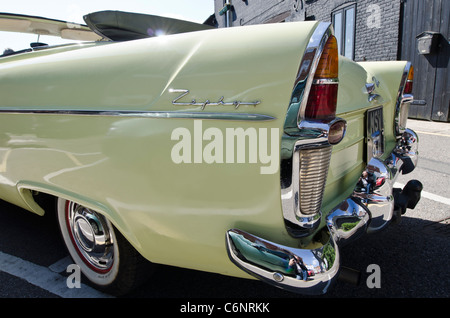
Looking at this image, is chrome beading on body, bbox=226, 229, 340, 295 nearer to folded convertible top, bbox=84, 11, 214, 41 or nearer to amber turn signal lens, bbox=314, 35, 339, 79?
amber turn signal lens, bbox=314, 35, 339, 79

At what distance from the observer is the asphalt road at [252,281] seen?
203 centimetres

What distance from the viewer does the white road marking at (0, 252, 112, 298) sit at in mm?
2070

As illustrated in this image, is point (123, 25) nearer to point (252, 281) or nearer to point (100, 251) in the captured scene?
point (100, 251)

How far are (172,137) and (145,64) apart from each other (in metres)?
0.36

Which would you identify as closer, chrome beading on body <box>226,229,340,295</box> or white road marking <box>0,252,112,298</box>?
chrome beading on body <box>226,229,340,295</box>

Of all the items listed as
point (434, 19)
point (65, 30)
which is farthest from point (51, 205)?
point (434, 19)

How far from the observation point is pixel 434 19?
7465 millimetres

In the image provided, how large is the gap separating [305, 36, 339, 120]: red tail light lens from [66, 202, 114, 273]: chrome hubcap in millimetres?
1175

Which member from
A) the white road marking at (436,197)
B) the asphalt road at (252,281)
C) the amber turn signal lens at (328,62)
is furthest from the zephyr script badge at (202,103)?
the white road marking at (436,197)

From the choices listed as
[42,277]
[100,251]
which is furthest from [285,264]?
[42,277]

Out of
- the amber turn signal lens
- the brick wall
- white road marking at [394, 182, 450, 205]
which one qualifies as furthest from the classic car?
the brick wall

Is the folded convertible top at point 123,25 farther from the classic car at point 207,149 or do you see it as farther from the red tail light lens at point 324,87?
the red tail light lens at point 324,87

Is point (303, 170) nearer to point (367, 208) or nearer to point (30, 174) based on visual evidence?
point (367, 208)

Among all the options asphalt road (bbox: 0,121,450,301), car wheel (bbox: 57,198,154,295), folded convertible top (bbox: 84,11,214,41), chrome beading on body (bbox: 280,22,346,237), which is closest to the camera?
chrome beading on body (bbox: 280,22,346,237)
